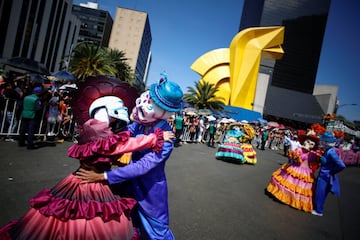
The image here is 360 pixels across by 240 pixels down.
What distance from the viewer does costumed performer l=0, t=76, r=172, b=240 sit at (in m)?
1.25

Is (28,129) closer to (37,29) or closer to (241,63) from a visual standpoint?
(37,29)

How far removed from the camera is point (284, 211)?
178 inches

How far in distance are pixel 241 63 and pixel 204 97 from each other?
8538 millimetres

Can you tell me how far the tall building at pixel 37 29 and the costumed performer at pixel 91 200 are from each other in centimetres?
2634

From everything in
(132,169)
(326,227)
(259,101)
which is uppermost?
(259,101)

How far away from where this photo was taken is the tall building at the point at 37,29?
2138 centimetres

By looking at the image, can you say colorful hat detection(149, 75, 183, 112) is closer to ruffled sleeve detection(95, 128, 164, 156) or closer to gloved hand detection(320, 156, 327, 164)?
ruffled sleeve detection(95, 128, 164, 156)

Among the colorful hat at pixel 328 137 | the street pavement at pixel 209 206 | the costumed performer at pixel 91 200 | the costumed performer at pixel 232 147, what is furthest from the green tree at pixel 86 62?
the costumed performer at pixel 91 200

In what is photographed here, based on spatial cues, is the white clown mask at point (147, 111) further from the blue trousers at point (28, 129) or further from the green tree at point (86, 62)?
the green tree at point (86, 62)

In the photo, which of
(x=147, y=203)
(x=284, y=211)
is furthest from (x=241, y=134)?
(x=147, y=203)

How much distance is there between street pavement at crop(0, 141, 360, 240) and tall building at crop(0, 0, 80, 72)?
74.9 ft

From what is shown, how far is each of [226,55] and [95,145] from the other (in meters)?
37.4

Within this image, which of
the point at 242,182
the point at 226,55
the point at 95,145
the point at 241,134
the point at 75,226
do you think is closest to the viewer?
the point at 75,226

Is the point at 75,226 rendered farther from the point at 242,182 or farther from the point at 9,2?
the point at 9,2
